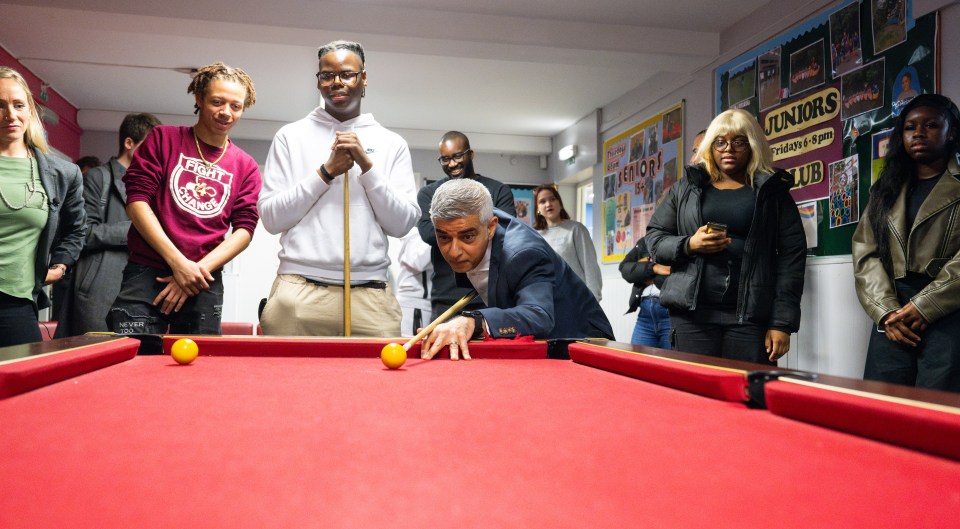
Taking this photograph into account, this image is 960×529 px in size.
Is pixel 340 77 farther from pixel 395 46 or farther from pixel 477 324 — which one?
pixel 395 46

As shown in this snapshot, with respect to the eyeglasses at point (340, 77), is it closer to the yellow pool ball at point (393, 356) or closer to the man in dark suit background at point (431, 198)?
the man in dark suit background at point (431, 198)

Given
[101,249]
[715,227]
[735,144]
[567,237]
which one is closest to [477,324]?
[715,227]

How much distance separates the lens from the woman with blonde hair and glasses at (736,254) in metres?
2.52

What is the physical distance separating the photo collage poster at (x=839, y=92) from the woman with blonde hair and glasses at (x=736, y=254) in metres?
1.10

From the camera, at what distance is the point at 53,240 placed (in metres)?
2.34

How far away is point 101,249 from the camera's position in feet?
9.85

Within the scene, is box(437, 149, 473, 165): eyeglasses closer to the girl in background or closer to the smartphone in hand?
the smartphone in hand

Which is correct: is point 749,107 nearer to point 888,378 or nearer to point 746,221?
point 746,221

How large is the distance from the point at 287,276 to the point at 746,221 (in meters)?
1.70

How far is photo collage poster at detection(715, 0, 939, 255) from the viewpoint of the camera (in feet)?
10.7

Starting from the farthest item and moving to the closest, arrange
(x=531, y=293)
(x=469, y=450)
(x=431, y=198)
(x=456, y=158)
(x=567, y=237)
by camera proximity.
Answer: (x=567, y=237), (x=456, y=158), (x=431, y=198), (x=531, y=293), (x=469, y=450)

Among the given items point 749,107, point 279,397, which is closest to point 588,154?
point 749,107

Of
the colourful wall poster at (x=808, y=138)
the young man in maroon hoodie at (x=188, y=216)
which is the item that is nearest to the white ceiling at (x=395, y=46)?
the colourful wall poster at (x=808, y=138)

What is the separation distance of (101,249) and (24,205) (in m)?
0.92
